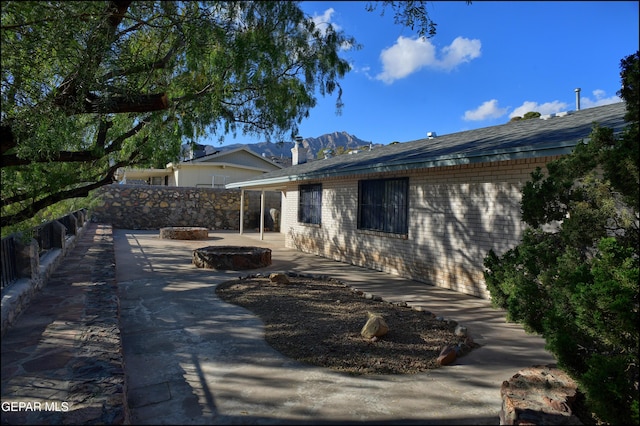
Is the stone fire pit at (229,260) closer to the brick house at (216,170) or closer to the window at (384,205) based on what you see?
the window at (384,205)

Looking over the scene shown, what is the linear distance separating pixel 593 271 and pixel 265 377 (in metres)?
2.90

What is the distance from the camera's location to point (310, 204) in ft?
46.3

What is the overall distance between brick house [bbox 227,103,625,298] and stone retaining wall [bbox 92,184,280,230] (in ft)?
37.0

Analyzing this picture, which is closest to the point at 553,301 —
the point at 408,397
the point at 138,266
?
the point at 408,397

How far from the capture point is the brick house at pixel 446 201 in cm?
665

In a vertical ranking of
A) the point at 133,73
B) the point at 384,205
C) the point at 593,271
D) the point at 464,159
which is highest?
the point at 133,73

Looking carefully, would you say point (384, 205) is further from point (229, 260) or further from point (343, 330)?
point (343, 330)

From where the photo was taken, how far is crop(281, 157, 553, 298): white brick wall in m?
6.98

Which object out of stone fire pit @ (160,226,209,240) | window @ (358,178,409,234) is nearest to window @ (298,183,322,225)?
window @ (358,178,409,234)

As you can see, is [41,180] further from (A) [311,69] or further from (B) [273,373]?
(B) [273,373]

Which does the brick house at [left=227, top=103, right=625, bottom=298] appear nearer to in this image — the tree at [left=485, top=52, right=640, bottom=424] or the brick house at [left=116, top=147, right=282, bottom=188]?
the tree at [left=485, top=52, right=640, bottom=424]

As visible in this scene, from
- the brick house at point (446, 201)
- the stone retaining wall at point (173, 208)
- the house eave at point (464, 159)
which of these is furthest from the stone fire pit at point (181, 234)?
the house eave at point (464, 159)

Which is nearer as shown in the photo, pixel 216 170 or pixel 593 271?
pixel 593 271

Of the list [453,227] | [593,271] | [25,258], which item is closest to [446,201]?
[453,227]
